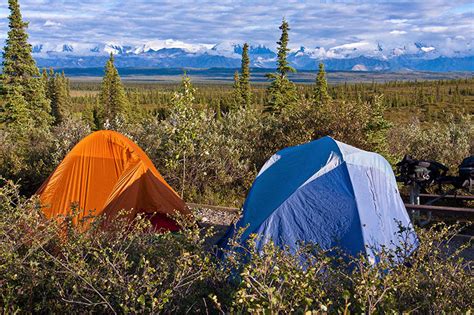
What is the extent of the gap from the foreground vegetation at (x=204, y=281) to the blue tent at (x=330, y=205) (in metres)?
2.27

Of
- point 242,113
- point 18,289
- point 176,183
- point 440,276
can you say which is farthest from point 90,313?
point 242,113

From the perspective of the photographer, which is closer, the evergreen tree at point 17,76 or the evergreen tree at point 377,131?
the evergreen tree at point 377,131

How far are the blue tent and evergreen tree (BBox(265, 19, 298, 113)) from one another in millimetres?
32375

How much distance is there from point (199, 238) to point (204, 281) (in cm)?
56

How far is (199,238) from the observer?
15.4 feet

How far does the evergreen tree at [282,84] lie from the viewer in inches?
1578

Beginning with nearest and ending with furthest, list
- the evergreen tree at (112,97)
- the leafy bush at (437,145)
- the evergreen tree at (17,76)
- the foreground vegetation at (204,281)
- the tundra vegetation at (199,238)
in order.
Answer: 1. the foreground vegetation at (204,281)
2. the tundra vegetation at (199,238)
3. the leafy bush at (437,145)
4. the evergreen tree at (17,76)
5. the evergreen tree at (112,97)

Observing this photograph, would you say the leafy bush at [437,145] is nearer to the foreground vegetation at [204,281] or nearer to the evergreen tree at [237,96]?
the foreground vegetation at [204,281]

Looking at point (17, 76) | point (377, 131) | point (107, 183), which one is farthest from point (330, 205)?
point (17, 76)

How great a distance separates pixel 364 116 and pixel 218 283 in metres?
11.8

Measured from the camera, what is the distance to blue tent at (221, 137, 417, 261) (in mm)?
6707

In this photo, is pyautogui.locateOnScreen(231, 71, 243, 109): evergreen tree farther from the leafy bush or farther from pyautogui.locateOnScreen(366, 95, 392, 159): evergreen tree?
pyautogui.locateOnScreen(366, 95, 392, 159): evergreen tree

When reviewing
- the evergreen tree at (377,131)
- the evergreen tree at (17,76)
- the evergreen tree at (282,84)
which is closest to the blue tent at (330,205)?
the evergreen tree at (377,131)

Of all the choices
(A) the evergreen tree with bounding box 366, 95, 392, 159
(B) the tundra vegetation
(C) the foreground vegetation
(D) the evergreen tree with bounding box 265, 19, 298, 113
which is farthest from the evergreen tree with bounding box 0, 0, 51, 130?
(C) the foreground vegetation
